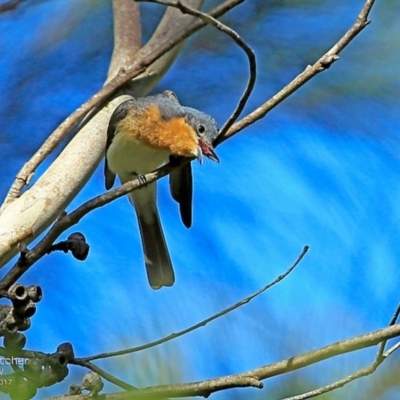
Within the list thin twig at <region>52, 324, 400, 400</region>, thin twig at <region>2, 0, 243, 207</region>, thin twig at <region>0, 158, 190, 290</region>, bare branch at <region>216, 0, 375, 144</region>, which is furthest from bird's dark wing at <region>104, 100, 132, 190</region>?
→ thin twig at <region>52, 324, 400, 400</region>

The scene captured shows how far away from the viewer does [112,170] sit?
205 centimetres

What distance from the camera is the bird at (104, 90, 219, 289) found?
1.48 metres

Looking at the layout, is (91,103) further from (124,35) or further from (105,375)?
(105,375)

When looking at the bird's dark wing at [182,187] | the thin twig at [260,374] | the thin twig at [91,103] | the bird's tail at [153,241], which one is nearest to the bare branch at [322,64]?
the thin twig at [91,103]

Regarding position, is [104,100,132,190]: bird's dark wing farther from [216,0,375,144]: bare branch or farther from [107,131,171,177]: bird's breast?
[216,0,375,144]: bare branch

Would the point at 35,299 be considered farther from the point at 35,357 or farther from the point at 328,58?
the point at 328,58

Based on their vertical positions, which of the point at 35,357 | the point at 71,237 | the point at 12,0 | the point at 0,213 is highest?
the point at 12,0

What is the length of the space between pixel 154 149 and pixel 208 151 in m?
0.52

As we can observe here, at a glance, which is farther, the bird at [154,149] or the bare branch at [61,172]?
the bird at [154,149]

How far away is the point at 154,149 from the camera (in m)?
1.88

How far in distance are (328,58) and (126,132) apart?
43.6 inches

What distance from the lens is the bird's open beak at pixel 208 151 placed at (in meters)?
1.25

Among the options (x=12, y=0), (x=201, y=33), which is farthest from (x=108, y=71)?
(x=12, y=0)

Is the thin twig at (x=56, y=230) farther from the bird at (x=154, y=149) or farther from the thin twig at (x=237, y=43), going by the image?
the bird at (x=154, y=149)
